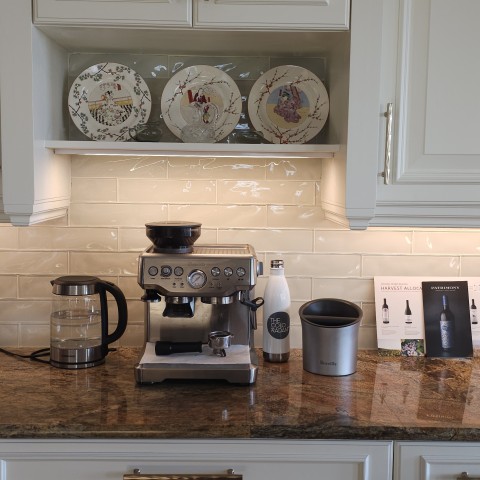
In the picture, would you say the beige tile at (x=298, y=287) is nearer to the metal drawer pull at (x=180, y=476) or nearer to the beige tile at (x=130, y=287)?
the beige tile at (x=130, y=287)

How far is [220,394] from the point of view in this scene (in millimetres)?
1824

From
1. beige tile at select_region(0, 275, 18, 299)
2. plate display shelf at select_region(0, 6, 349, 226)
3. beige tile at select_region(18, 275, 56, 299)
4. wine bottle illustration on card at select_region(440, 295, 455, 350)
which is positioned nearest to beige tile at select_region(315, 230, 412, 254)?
wine bottle illustration on card at select_region(440, 295, 455, 350)

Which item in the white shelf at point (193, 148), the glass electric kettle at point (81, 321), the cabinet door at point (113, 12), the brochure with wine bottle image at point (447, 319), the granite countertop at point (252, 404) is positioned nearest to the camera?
the granite countertop at point (252, 404)

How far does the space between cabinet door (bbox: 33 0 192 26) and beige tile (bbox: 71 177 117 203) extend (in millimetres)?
571

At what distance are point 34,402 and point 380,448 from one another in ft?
2.83

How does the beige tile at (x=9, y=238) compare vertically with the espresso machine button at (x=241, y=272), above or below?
above

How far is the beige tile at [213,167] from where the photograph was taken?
2.24m

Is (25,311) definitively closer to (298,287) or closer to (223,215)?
(223,215)

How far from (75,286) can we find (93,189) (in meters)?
0.38

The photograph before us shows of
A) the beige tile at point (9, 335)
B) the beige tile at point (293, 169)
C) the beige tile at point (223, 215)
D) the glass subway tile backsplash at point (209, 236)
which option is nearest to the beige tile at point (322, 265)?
the glass subway tile backsplash at point (209, 236)

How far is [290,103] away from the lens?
211cm

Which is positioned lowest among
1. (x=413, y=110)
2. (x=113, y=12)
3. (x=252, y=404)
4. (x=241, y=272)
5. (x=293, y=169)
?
(x=252, y=404)

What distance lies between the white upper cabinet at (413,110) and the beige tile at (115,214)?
0.69 meters

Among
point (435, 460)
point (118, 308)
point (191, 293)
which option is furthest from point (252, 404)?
point (118, 308)
